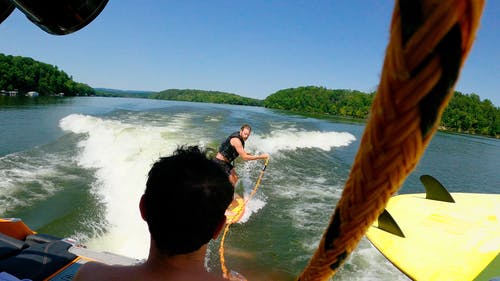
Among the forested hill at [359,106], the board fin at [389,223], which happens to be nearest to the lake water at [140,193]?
the board fin at [389,223]

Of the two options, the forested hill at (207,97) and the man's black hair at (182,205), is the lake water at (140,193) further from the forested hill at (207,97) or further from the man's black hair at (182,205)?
the forested hill at (207,97)

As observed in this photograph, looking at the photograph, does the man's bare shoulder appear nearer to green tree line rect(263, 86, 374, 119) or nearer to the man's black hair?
the man's black hair

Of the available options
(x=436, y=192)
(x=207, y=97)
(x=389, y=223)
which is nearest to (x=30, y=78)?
(x=207, y=97)

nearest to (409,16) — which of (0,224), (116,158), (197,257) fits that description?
(197,257)

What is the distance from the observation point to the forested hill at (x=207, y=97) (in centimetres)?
12288

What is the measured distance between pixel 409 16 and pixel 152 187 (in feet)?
3.24

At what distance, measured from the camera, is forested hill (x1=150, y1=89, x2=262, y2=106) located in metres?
123

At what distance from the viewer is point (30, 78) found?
73.5 meters

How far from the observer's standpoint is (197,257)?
114 centimetres

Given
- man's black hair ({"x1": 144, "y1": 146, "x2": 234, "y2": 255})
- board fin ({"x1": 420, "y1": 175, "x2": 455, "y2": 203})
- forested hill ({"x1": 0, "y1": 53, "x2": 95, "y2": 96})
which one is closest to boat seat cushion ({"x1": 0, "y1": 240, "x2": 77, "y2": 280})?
man's black hair ({"x1": 144, "y1": 146, "x2": 234, "y2": 255})

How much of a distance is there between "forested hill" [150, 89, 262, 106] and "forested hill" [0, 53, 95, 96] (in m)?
51.8

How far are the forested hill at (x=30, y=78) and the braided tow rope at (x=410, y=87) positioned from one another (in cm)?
8562

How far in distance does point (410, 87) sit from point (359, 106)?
78.5 metres

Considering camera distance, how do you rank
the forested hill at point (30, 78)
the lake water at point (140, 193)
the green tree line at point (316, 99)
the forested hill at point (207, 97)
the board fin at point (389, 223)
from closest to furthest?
the board fin at point (389, 223) < the lake water at point (140, 193) < the green tree line at point (316, 99) < the forested hill at point (30, 78) < the forested hill at point (207, 97)
